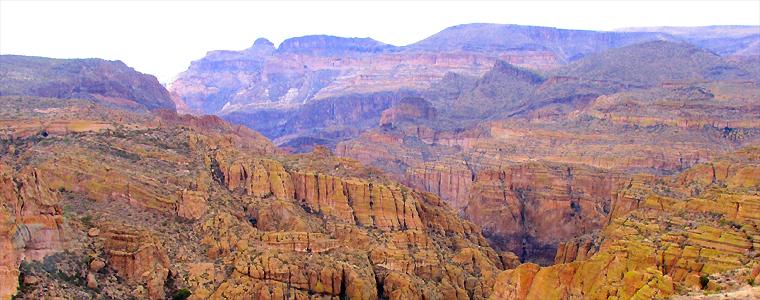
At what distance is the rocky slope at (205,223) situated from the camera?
2217 inches

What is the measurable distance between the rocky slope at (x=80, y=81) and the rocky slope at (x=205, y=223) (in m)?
58.1

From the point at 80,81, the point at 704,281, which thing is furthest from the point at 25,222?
the point at 80,81

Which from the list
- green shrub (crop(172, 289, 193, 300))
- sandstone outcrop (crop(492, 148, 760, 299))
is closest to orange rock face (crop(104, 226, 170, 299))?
green shrub (crop(172, 289, 193, 300))

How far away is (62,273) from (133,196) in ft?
40.5

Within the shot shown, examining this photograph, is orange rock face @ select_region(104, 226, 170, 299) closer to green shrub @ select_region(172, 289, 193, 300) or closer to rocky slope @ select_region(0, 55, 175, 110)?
green shrub @ select_region(172, 289, 193, 300)

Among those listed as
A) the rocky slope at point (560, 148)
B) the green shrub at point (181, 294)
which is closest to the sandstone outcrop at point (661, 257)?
the green shrub at point (181, 294)

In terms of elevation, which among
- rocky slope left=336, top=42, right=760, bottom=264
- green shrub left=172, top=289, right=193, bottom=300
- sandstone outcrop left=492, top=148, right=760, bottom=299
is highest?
sandstone outcrop left=492, top=148, right=760, bottom=299

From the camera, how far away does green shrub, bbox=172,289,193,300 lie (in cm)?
5834

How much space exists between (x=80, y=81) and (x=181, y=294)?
105 m

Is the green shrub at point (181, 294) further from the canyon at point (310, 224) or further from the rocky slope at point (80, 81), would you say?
the rocky slope at point (80, 81)

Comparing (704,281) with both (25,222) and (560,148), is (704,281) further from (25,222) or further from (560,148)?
(560,148)

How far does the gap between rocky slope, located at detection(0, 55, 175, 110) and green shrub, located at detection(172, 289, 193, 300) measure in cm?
8107

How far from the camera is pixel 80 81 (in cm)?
15425

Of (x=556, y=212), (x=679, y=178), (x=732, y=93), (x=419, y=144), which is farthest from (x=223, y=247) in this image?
(x=732, y=93)
